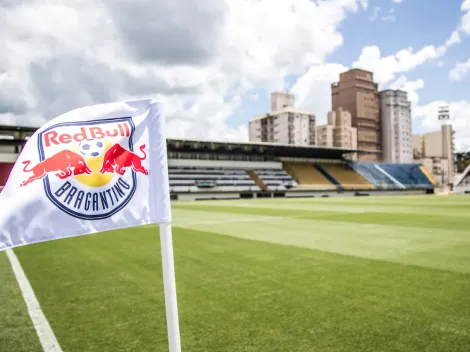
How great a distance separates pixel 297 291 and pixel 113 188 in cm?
454

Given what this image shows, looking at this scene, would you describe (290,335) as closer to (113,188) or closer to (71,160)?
(113,188)

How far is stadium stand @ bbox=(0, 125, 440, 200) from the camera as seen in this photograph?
65.1m

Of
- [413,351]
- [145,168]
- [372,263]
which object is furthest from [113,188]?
[372,263]

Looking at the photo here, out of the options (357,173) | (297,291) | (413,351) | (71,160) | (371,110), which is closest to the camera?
(71,160)

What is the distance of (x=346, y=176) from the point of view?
8162cm

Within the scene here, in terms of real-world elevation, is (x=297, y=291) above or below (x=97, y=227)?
below

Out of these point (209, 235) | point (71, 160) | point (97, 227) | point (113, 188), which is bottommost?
point (209, 235)

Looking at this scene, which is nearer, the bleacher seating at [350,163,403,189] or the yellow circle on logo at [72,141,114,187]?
the yellow circle on logo at [72,141,114,187]

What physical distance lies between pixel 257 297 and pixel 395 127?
151m

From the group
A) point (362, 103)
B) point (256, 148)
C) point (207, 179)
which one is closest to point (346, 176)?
point (256, 148)

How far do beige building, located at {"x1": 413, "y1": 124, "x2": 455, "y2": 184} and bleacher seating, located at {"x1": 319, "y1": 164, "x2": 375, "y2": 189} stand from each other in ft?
235

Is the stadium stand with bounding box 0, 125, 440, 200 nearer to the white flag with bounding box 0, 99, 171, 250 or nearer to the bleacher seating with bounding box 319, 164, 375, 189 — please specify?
the bleacher seating with bounding box 319, 164, 375, 189

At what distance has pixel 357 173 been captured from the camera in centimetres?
8356

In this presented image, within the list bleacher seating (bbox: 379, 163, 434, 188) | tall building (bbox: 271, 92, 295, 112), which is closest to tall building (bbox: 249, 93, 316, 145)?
tall building (bbox: 271, 92, 295, 112)
